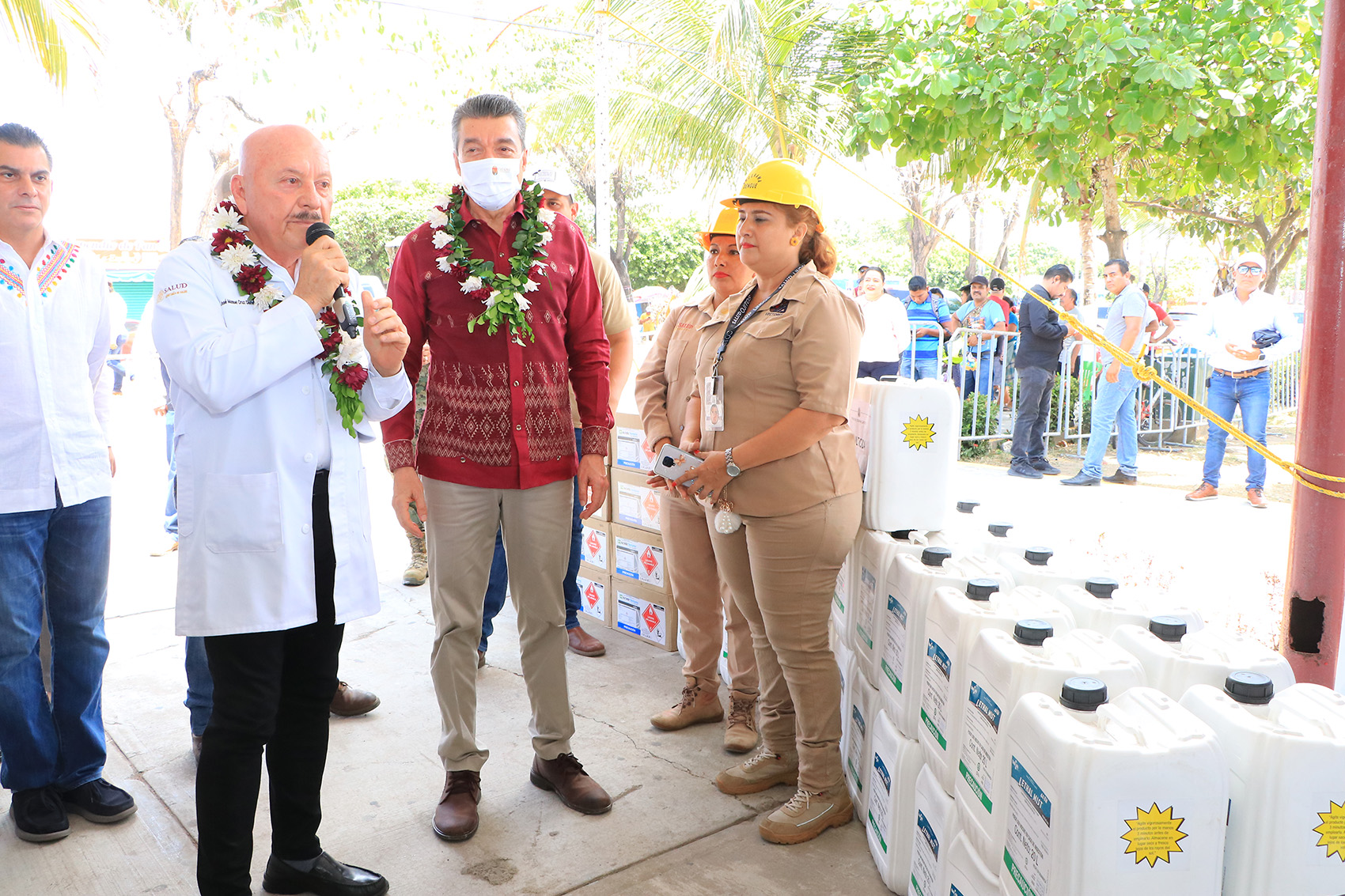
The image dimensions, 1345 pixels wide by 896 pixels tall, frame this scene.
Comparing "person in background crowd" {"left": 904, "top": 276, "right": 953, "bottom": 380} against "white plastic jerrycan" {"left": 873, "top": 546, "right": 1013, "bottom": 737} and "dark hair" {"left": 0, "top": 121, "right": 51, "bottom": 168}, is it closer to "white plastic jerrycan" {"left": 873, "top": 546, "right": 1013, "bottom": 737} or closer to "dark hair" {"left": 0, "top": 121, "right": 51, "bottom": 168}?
"white plastic jerrycan" {"left": 873, "top": 546, "right": 1013, "bottom": 737}

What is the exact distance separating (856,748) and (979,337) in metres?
8.43

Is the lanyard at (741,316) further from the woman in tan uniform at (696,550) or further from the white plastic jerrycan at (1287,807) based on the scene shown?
the white plastic jerrycan at (1287,807)

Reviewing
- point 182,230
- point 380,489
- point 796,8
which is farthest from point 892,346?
point 182,230

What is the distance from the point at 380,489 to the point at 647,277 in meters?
22.4

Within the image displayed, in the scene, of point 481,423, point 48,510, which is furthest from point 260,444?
point 48,510

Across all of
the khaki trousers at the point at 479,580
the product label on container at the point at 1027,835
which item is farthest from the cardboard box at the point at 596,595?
the product label on container at the point at 1027,835

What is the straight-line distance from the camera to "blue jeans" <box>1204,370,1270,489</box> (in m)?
7.29

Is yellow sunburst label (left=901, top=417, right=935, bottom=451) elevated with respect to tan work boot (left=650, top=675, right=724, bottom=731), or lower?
elevated

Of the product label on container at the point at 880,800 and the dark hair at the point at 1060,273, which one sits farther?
the dark hair at the point at 1060,273

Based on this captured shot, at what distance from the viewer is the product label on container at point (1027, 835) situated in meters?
1.51

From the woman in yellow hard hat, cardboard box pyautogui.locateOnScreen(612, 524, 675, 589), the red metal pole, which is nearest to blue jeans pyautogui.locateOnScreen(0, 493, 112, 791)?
the woman in yellow hard hat

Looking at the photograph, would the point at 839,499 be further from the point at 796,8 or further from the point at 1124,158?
the point at 1124,158

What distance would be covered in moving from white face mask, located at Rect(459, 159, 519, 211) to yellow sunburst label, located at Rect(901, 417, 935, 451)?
53.2 inches

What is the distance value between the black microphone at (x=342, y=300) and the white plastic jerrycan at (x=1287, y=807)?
6.28 ft
